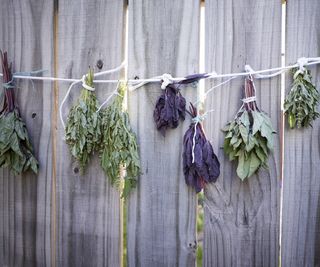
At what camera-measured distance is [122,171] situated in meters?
1.45

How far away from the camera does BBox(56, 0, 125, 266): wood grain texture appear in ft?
4.84

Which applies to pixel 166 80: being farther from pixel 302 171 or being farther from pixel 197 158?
pixel 302 171

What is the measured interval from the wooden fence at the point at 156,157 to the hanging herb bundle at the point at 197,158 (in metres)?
0.06

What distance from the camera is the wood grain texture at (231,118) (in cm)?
133

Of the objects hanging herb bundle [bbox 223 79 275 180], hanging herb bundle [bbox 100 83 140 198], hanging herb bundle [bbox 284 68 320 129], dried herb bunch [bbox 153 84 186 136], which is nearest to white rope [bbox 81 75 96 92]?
hanging herb bundle [bbox 100 83 140 198]

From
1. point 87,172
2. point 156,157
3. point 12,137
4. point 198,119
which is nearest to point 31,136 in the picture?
point 12,137

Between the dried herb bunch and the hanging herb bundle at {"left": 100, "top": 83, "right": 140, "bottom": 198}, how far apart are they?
0.13 m

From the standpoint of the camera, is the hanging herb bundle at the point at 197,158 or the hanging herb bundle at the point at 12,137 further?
the hanging herb bundle at the point at 12,137

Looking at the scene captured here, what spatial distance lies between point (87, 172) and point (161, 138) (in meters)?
0.37

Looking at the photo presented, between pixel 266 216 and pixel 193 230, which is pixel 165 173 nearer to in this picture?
pixel 193 230

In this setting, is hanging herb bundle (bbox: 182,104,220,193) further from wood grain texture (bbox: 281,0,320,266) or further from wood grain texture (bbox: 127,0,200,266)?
wood grain texture (bbox: 281,0,320,266)

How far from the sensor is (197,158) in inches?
50.9

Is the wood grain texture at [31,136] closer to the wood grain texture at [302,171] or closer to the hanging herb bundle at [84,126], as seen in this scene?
the hanging herb bundle at [84,126]

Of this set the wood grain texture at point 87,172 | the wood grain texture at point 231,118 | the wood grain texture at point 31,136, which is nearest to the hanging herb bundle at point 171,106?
the wood grain texture at point 231,118
